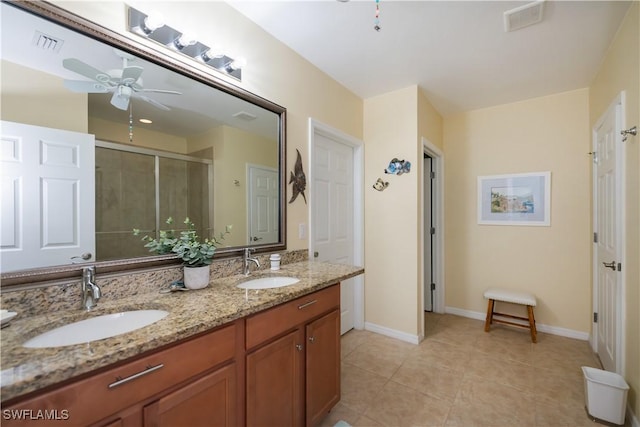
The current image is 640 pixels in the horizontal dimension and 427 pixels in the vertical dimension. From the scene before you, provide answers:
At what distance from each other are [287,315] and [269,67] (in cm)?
174

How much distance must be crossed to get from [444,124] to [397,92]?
1161 millimetres

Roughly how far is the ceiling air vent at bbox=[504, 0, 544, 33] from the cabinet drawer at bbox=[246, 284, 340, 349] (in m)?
2.09

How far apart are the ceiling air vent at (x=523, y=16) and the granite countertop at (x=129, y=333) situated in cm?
205

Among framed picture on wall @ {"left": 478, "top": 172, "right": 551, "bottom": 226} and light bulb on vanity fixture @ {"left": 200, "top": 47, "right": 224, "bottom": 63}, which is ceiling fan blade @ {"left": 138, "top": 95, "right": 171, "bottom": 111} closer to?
light bulb on vanity fixture @ {"left": 200, "top": 47, "right": 224, "bottom": 63}

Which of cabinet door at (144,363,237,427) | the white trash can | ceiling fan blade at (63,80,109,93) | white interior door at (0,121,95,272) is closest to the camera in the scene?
cabinet door at (144,363,237,427)

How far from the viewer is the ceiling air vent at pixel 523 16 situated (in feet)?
5.52

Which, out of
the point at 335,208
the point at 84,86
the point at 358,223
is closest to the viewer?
the point at 84,86

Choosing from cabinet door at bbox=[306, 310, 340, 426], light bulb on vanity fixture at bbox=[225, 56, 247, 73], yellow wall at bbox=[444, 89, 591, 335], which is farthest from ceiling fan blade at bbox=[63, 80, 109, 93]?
yellow wall at bbox=[444, 89, 591, 335]

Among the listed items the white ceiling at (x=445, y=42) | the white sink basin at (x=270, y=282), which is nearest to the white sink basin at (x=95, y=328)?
the white sink basin at (x=270, y=282)

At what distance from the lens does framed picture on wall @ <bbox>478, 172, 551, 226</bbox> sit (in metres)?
3.04

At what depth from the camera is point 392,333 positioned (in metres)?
2.90

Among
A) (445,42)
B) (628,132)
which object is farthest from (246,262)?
(628,132)

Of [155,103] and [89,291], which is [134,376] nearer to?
[89,291]

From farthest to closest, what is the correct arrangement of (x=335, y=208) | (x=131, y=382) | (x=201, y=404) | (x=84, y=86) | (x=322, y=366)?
(x=335, y=208)
(x=322, y=366)
(x=84, y=86)
(x=201, y=404)
(x=131, y=382)
